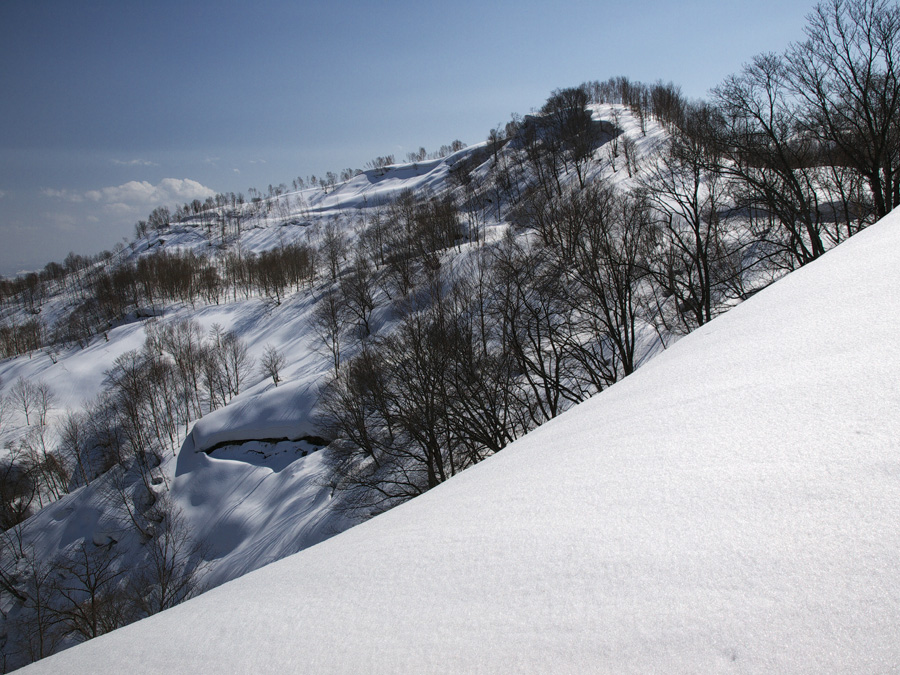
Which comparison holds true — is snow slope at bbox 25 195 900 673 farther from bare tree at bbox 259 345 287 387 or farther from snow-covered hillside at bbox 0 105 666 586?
bare tree at bbox 259 345 287 387

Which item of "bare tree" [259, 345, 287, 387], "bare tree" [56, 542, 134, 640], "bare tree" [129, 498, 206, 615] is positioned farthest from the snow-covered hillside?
"bare tree" [56, 542, 134, 640]

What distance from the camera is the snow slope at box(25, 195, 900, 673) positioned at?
86cm

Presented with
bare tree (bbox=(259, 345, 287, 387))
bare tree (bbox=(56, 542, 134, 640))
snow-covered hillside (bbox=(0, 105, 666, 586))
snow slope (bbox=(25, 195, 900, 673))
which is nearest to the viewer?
snow slope (bbox=(25, 195, 900, 673))

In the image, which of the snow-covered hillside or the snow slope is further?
the snow-covered hillside

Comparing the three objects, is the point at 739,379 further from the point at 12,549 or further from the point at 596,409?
the point at 12,549

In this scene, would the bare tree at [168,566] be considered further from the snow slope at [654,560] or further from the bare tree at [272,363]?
the snow slope at [654,560]

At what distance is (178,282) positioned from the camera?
65.1m

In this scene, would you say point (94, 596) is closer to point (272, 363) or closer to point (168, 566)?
point (168, 566)

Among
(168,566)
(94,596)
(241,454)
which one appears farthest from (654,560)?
(241,454)

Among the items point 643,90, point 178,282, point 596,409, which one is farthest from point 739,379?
point 643,90

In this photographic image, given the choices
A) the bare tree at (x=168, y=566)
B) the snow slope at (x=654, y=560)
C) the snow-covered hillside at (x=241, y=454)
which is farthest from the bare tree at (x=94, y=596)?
the snow slope at (x=654, y=560)

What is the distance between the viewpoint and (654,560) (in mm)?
1110

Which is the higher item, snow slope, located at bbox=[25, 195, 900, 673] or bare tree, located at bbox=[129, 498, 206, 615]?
snow slope, located at bbox=[25, 195, 900, 673]

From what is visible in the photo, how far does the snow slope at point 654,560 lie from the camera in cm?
86
